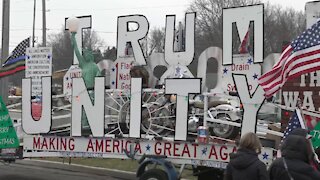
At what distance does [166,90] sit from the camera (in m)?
8.88

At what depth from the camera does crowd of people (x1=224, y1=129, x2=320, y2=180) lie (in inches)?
181

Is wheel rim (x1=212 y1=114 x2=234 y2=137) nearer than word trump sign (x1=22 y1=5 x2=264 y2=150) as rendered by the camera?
No

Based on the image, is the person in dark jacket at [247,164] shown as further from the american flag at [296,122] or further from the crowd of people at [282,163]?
the american flag at [296,122]

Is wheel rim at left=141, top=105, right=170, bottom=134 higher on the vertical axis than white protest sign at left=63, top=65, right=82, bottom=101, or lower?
lower

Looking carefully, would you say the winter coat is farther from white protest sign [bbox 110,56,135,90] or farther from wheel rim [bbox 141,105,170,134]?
white protest sign [bbox 110,56,135,90]

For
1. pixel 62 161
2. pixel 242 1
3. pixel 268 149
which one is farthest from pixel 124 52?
pixel 242 1

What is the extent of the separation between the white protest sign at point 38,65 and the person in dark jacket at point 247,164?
591cm

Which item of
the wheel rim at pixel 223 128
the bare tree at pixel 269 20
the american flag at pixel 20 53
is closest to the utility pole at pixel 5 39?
the american flag at pixel 20 53

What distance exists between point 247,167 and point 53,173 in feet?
29.7

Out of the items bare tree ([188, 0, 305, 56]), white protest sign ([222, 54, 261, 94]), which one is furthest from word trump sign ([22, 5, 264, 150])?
bare tree ([188, 0, 305, 56])

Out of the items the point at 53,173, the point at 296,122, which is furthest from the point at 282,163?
the point at 53,173

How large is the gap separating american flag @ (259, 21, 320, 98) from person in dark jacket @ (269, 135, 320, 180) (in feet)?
8.21

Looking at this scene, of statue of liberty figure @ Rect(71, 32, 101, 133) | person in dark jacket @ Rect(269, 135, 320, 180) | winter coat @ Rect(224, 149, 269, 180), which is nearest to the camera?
person in dark jacket @ Rect(269, 135, 320, 180)

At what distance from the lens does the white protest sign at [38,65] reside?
1036 centimetres
